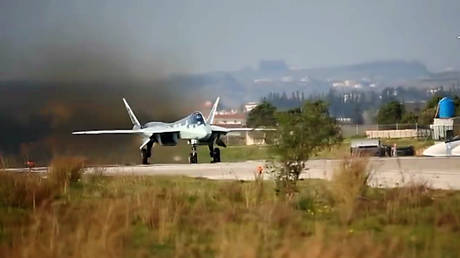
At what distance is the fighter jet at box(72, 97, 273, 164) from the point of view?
44.4 metres

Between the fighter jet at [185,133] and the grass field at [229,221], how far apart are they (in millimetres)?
24234

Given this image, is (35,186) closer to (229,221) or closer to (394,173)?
(229,221)

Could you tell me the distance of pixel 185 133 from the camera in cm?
4531

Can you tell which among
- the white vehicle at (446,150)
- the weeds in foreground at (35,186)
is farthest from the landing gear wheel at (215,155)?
the weeds in foreground at (35,186)

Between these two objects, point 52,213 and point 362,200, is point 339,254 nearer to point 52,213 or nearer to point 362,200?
point 52,213

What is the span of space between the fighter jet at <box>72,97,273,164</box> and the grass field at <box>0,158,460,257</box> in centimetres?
2423

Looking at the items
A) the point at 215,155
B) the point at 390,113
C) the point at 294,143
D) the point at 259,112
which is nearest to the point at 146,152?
the point at 215,155

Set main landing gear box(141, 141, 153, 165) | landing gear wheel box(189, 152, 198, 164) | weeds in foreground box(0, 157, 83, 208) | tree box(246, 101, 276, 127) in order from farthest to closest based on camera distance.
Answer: tree box(246, 101, 276, 127) → main landing gear box(141, 141, 153, 165) → landing gear wheel box(189, 152, 198, 164) → weeds in foreground box(0, 157, 83, 208)

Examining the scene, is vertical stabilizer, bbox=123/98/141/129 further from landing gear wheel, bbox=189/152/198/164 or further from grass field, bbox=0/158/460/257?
grass field, bbox=0/158/460/257

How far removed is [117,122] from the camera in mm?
49000


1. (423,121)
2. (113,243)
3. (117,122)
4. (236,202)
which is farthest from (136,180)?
(423,121)

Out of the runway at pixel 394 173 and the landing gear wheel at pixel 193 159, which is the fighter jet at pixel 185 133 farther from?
the runway at pixel 394 173

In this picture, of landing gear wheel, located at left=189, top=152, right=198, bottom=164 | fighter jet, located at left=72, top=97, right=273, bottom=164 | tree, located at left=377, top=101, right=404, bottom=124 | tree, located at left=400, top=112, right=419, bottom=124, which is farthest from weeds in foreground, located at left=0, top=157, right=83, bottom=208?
tree, located at left=377, top=101, right=404, bottom=124

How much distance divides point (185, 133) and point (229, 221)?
33.5m
